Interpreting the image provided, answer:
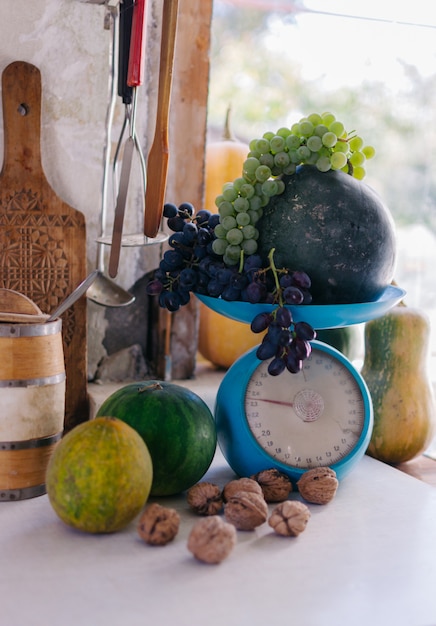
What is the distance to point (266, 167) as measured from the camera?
0.94m

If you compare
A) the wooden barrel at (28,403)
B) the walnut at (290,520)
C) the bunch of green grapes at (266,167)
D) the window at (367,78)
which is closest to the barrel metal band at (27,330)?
the wooden barrel at (28,403)

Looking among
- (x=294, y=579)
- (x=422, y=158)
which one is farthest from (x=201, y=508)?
(x=422, y=158)

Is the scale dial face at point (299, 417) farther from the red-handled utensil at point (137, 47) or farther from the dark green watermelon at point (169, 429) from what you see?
the red-handled utensil at point (137, 47)

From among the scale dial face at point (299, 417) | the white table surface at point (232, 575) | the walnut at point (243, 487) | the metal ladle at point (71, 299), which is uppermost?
the metal ladle at point (71, 299)

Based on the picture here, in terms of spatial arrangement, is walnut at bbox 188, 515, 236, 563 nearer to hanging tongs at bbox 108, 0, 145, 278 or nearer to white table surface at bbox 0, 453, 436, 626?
white table surface at bbox 0, 453, 436, 626

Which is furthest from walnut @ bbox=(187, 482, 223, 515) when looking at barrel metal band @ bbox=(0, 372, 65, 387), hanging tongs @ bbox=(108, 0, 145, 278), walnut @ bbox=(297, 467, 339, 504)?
hanging tongs @ bbox=(108, 0, 145, 278)

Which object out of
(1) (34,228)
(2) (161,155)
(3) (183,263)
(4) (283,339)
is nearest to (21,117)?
(1) (34,228)

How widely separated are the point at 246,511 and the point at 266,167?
1.46ft

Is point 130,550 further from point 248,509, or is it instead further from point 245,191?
point 245,191

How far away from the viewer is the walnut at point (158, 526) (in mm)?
814

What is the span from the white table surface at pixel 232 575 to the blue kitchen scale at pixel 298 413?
0.08m

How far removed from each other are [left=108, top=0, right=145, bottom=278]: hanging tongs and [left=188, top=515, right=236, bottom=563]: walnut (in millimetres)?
437

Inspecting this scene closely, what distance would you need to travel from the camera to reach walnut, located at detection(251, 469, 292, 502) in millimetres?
933

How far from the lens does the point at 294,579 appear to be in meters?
0.76
